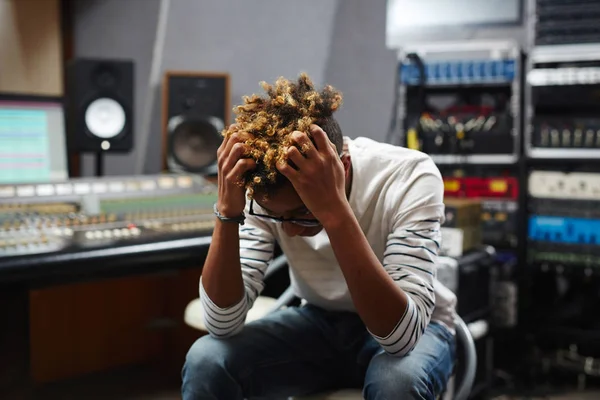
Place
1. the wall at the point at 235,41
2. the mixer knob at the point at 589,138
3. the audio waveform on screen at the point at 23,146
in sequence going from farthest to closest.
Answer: the wall at the point at 235,41
the mixer knob at the point at 589,138
the audio waveform on screen at the point at 23,146

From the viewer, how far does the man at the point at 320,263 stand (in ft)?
3.74

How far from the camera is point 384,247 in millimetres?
1371

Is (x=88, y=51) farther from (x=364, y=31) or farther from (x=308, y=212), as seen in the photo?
(x=308, y=212)

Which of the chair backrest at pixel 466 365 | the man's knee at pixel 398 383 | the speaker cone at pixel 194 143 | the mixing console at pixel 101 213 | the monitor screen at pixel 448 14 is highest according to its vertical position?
the monitor screen at pixel 448 14

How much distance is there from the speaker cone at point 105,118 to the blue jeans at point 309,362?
1490mm

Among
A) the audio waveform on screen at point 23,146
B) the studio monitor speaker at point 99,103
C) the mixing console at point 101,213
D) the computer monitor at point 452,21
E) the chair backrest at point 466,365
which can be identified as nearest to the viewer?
the chair backrest at point 466,365

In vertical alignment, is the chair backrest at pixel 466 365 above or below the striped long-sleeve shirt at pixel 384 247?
below

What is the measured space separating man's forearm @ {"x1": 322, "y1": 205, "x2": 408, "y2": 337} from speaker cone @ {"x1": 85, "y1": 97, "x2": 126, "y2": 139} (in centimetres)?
177

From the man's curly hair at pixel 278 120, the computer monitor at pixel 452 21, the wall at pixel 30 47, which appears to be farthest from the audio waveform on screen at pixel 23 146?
the computer monitor at pixel 452 21

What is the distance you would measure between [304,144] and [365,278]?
237 millimetres

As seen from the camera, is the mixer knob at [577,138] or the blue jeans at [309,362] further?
the mixer knob at [577,138]

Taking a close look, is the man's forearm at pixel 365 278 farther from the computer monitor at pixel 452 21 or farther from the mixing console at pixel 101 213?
the computer monitor at pixel 452 21

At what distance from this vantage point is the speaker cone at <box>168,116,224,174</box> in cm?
277

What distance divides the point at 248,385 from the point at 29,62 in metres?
2.50
